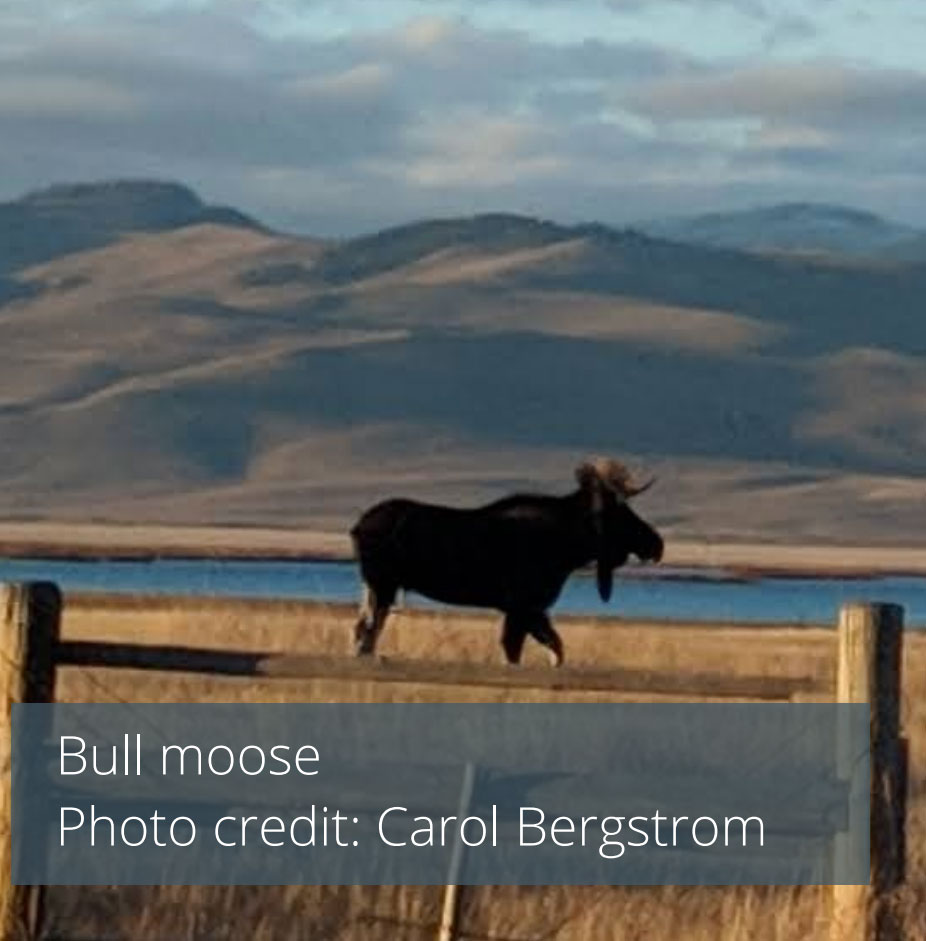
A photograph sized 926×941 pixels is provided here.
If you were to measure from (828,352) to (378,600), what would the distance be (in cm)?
15500

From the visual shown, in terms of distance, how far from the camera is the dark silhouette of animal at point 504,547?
20.5 meters

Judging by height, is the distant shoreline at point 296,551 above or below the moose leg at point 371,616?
below

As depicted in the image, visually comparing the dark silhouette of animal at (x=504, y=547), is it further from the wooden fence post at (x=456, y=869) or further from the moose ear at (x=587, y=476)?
the wooden fence post at (x=456, y=869)

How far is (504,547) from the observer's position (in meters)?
20.6

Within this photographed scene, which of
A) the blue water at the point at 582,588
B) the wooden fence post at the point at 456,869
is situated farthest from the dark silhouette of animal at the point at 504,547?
the blue water at the point at 582,588

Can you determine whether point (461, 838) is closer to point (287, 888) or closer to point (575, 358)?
point (287, 888)

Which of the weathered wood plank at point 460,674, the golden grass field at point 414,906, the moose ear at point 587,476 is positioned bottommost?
the golden grass field at point 414,906

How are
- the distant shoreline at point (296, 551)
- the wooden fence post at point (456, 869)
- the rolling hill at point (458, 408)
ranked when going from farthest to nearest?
the rolling hill at point (458, 408) < the distant shoreline at point (296, 551) < the wooden fence post at point (456, 869)

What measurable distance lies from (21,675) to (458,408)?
464 ft

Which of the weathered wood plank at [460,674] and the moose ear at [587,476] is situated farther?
the moose ear at [587,476]

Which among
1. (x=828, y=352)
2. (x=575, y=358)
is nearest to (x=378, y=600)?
(x=575, y=358)

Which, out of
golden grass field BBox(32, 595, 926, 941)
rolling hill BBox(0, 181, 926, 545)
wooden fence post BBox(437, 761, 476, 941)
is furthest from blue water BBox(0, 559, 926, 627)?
rolling hill BBox(0, 181, 926, 545)

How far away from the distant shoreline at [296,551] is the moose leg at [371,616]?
154 feet

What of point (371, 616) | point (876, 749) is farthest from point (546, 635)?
point (876, 749)
